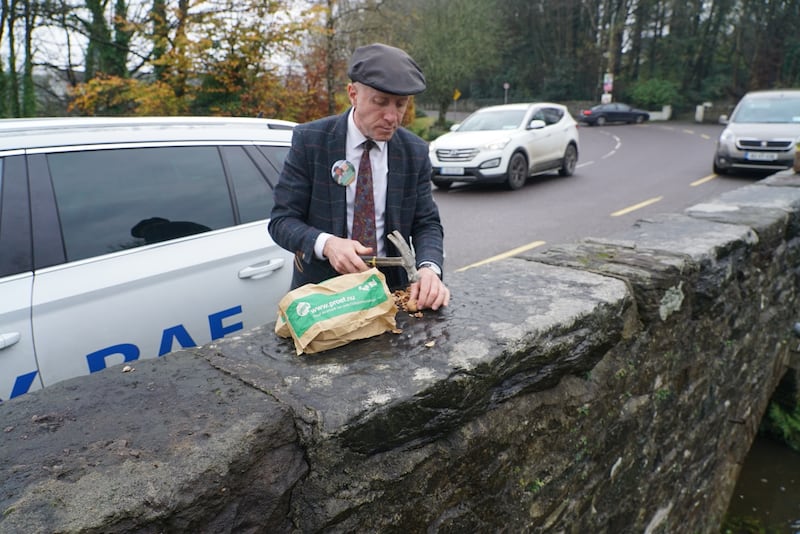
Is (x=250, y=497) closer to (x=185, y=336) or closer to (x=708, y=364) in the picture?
(x=185, y=336)

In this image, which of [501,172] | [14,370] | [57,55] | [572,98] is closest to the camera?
[14,370]

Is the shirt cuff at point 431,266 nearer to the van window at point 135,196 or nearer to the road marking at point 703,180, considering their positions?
the van window at point 135,196

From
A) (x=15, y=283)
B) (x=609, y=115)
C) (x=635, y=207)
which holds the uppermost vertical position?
(x=609, y=115)

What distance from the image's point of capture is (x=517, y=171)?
39.7ft

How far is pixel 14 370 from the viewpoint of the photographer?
6.91ft

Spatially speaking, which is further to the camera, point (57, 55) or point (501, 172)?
point (57, 55)

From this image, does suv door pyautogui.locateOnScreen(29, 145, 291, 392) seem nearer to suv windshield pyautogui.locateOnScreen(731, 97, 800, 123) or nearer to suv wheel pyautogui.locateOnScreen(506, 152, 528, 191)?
suv wheel pyautogui.locateOnScreen(506, 152, 528, 191)

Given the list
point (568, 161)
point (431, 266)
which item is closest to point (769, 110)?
point (568, 161)

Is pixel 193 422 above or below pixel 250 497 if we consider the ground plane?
above

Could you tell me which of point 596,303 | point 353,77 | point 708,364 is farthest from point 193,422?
point 708,364

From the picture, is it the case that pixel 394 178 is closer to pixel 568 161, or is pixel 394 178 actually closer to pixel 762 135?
pixel 568 161

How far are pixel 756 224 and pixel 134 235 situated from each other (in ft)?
11.8

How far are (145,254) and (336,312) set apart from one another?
1.33 m

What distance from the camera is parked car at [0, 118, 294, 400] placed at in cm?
224
